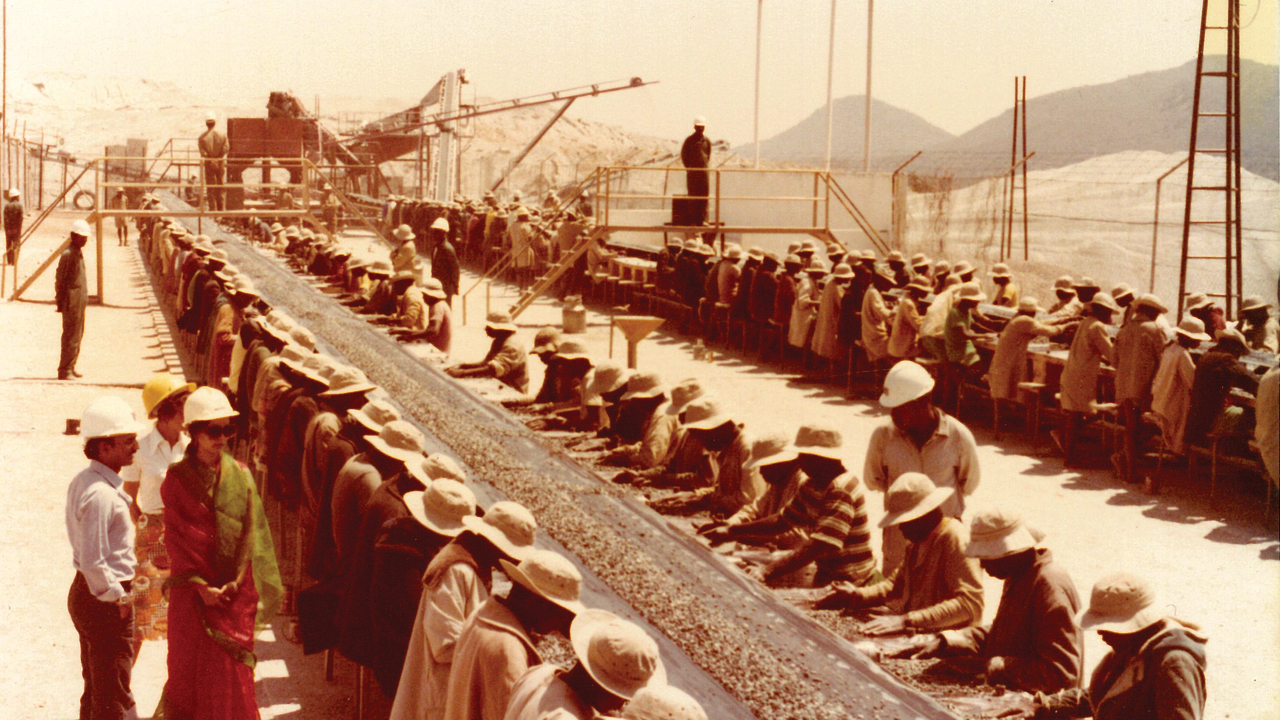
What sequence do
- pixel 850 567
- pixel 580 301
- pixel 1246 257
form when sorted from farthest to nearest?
pixel 1246 257 → pixel 580 301 → pixel 850 567

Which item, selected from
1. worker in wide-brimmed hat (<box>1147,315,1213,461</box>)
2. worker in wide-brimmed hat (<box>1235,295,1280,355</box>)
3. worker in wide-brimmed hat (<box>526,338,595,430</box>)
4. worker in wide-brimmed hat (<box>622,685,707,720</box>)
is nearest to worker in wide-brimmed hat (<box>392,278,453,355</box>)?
worker in wide-brimmed hat (<box>526,338,595,430</box>)

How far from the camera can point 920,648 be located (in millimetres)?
A: 5914

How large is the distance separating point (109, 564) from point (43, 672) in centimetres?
224

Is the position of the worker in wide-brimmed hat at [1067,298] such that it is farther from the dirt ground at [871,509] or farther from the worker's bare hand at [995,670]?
the worker's bare hand at [995,670]

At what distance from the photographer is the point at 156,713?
738 cm

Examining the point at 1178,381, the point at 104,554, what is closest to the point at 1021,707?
the point at 104,554

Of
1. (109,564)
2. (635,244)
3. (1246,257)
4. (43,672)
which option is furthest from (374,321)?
(1246,257)

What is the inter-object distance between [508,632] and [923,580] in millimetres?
2266

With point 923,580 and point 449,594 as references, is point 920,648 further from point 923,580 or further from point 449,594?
point 449,594

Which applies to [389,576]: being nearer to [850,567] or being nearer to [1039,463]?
[850,567]

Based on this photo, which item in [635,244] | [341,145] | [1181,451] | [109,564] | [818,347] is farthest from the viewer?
[341,145]

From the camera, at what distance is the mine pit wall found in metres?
5.52

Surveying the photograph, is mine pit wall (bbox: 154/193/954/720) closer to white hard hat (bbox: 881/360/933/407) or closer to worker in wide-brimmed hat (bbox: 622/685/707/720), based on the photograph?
white hard hat (bbox: 881/360/933/407)

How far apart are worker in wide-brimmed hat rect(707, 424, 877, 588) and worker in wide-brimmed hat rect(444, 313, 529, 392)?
586cm
